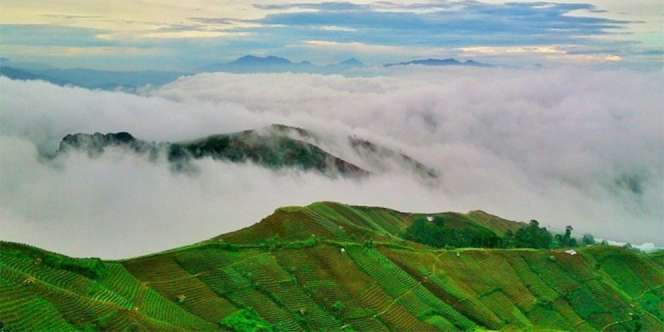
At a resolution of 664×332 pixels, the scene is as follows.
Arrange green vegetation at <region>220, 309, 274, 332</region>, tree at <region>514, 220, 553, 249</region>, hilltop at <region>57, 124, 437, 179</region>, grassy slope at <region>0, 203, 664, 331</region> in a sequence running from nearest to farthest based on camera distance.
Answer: grassy slope at <region>0, 203, 664, 331</region> → green vegetation at <region>220, 309, 274, 332</region> → tree at <region>514, 220, 553, 249</region> → hilltop at <region>57, 124, 437, 179</region>

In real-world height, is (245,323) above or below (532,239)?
above

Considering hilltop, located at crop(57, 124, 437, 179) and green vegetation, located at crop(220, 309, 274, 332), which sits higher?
green vegetation, located at crop(220, 309, 274, 332)

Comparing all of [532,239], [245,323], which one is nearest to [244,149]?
[532,239]

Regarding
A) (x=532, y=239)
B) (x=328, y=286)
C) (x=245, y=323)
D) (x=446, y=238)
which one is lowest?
(x=532, y=239)

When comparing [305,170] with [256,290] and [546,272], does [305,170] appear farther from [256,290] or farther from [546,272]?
[256,290]

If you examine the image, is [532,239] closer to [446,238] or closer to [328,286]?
[446,238]

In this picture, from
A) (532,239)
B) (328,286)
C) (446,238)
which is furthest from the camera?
(532,239)

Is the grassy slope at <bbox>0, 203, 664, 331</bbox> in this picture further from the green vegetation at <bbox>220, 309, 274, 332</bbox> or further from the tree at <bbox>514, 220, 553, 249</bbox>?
the tree at <bbox>514, 220, 553, 249</bbox>

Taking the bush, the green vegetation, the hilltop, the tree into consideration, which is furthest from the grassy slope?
the hilltop

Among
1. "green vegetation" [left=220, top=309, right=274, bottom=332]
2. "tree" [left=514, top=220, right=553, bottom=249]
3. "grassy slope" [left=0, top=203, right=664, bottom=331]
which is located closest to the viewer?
"grassy slope" [left=0, top=203, right=664, bottom=331]

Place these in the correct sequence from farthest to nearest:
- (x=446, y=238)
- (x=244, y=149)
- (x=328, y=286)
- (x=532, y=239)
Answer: (x=244, y=149)
(x=532, y=239)
(x=446, y=238)
(x=328, y=286)

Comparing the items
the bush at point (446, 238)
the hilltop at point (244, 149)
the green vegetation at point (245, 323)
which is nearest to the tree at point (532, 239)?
the bush at point (446, 238)
